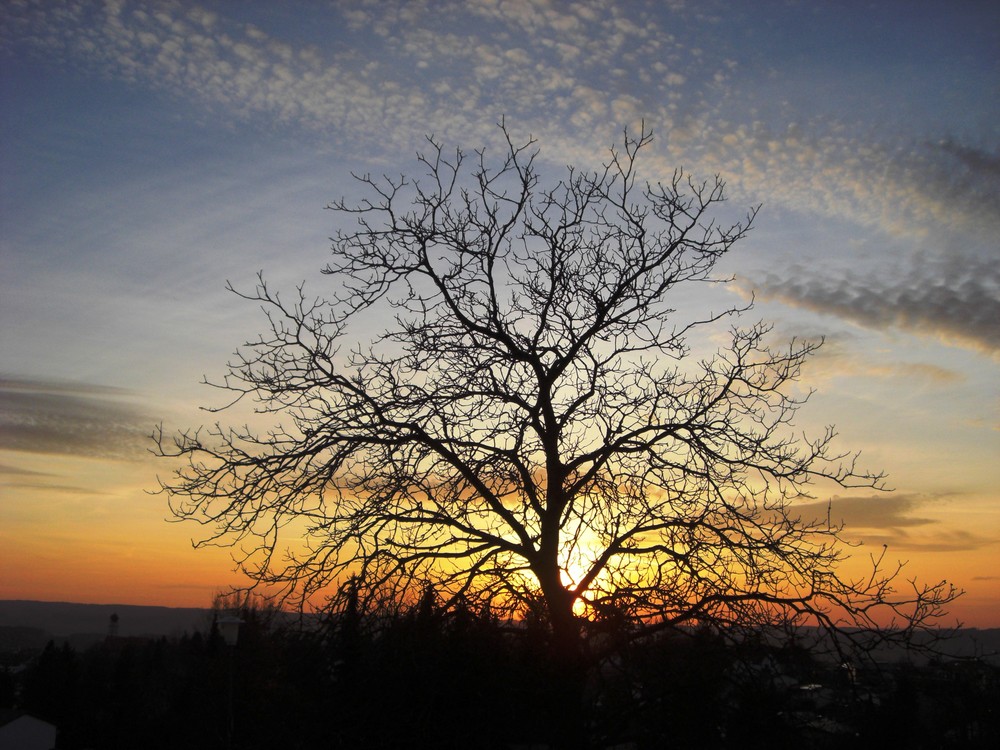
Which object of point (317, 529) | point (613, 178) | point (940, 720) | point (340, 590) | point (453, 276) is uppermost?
point (613, 178)

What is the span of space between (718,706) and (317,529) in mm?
3527

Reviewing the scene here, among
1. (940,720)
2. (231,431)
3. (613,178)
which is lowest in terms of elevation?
(940,720)

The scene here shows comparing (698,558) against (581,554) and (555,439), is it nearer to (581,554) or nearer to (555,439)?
(581,554)

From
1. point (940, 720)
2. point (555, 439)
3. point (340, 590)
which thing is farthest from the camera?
point (940, 720)

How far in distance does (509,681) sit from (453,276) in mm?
3577

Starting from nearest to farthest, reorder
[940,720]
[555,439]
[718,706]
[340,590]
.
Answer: [718,706]
[340,590]
[555,439]
[940,720]

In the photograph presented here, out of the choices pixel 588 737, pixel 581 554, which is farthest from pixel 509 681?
pixel 581 554

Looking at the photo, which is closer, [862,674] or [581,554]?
[862,674]

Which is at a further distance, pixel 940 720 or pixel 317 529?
pixel 940 720

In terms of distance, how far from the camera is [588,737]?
21.7ft

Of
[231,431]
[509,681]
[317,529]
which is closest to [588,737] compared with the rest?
[509,681]

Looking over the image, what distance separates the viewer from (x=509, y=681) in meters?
6.41

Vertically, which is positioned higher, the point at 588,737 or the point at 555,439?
the point at 555,439

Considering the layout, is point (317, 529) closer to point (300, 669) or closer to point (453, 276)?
point (300, 669)
